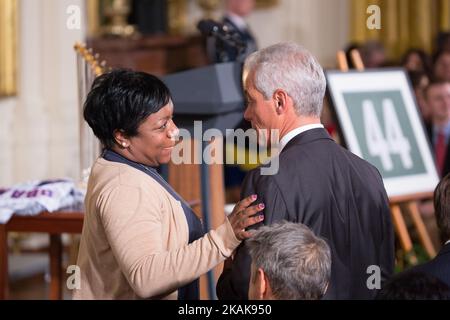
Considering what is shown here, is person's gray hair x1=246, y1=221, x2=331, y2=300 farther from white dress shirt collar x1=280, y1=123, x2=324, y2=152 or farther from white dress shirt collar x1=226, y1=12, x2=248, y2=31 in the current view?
white dress shirt collar x1=226, y1=12, x2=248, y2=31

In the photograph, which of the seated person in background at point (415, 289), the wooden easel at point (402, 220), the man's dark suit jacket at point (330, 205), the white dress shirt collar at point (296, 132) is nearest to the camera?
the seated person in background at point (415, 289)

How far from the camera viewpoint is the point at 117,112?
2689mm

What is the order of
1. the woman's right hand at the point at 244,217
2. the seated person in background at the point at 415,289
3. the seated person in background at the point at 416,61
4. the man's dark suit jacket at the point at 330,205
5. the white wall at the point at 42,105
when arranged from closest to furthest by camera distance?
the seated person in background at the point at 415,289 → the woman's right hand at the point at 244,217 → the man's dark suit jacket at the point at 330,205 → the white wall at the point at 42,105 → the seated person in background at the point at 416,61

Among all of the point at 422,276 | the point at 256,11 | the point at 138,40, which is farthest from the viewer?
the point at 256,11

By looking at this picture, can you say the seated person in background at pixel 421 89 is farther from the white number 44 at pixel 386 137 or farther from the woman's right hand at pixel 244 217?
the woman's right hand at pixel 244 217

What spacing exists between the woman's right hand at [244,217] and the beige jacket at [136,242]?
2 centimetres

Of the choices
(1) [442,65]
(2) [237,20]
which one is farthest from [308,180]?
(2) [237,20]

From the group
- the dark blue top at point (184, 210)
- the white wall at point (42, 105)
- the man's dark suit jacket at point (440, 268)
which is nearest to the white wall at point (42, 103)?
the white wall at point (42, 105)

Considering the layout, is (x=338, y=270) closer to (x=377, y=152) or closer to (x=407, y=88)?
(x=377, y=152)

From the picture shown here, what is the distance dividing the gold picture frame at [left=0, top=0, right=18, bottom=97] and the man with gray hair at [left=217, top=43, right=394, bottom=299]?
167 inches

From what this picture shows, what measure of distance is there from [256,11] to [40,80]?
11.6 feet

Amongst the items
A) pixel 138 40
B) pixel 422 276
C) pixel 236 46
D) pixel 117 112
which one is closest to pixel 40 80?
pixel 138 40

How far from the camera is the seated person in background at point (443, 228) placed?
2590 mm

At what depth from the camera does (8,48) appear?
673cm
